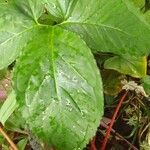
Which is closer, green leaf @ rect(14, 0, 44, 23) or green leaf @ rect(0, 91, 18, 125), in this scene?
green leaf @ rect(14, 0, 44, 23)

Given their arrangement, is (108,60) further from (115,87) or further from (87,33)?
(87,33)

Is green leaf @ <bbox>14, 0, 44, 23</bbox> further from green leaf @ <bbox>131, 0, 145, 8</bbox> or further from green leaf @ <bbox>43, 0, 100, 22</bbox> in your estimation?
green leaf @ <bbox>131, 0, 145, 8</bbox>

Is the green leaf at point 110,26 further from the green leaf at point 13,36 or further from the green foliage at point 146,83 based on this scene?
the green foliage at point 146,83

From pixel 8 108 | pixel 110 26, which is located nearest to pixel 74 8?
pixel 110 26

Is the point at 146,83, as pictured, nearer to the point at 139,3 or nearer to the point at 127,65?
the point at 127,65

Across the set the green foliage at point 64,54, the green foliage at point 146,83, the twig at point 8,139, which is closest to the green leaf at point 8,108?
the twig at point 8,139

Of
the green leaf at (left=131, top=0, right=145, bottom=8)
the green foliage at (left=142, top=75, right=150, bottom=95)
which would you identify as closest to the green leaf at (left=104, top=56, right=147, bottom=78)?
the green foliage at (left=142, top=75, right=150, bottom=95)

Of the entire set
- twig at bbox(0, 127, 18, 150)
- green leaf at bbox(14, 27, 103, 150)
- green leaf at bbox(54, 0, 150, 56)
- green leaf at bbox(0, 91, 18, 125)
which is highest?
green leaf at bbox(54, 0, 150, 56)
